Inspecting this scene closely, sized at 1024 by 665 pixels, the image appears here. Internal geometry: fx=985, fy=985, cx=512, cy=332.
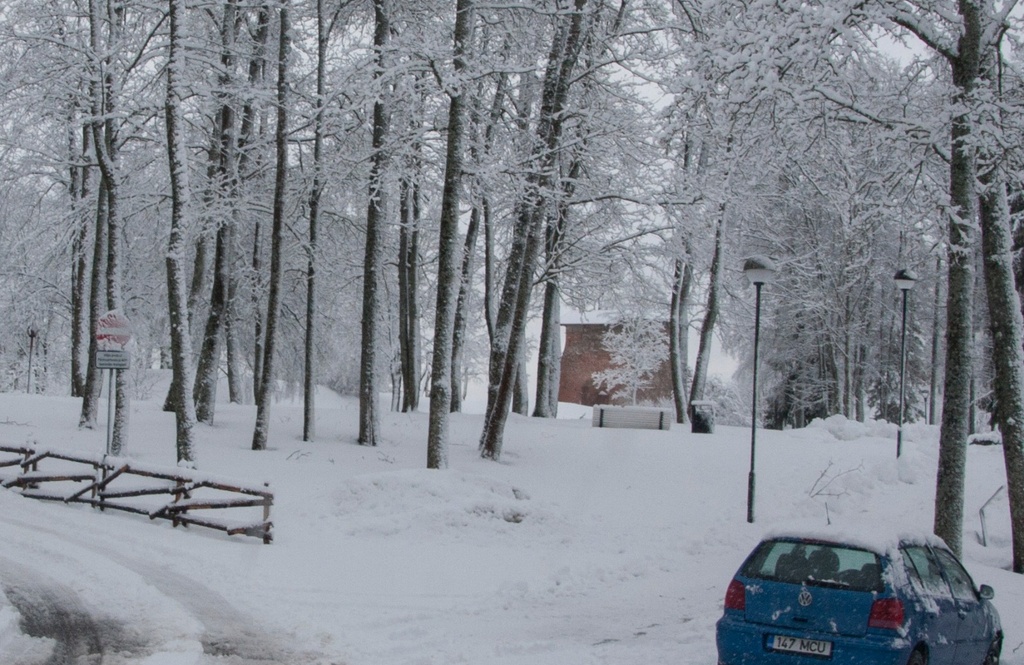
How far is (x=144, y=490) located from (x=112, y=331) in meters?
3.00

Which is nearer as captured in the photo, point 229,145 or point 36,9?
point 36,9

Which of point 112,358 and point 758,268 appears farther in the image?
point 758,268

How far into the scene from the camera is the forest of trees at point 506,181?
39.2ft

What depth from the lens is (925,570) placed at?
8.22m

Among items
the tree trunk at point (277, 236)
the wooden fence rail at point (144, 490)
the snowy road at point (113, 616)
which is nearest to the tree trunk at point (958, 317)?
the snowy road at point (113, 616)

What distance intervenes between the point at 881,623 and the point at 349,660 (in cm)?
428

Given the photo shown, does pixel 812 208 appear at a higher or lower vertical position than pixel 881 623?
higher

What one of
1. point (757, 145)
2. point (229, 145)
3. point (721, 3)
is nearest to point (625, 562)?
point (757, 145)

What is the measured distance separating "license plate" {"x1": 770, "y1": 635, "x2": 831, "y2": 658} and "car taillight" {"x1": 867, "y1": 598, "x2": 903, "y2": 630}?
37cm

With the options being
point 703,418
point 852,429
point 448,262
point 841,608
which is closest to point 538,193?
point 448,262

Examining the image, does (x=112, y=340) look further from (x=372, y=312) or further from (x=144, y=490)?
(x=372, y=312)

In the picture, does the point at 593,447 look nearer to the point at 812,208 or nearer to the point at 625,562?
the point at 625,562

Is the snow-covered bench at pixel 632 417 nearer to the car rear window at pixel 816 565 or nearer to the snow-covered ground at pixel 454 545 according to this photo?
the snow-covered ground at pixel 454 545

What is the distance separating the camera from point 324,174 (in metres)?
20.8
